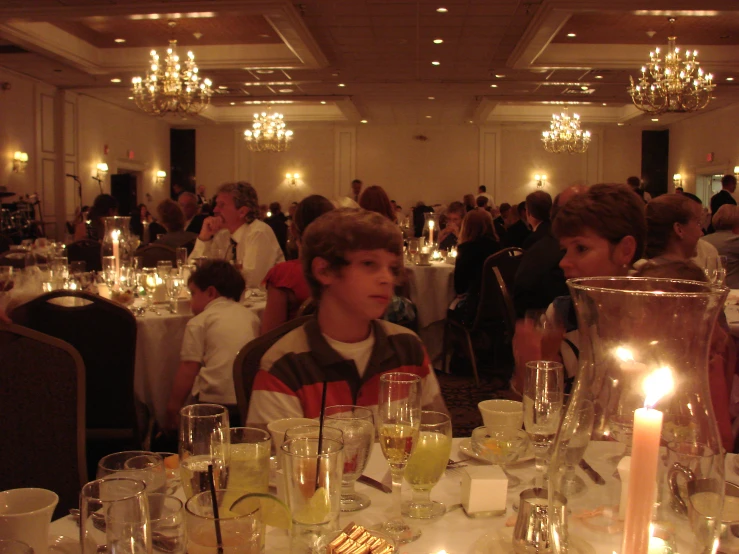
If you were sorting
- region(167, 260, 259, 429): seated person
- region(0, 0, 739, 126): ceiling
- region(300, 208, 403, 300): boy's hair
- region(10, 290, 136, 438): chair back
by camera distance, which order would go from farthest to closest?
region(0, 0, 739, 126): ceiling → region(167, 260, 259, 429): seated person → region(10, 290, 136, 438): chair back → region(300, 208, 403, 300): boy's hair

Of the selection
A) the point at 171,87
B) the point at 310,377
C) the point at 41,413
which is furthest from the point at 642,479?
the point at 171,87

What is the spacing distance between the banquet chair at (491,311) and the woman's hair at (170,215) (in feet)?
9.19

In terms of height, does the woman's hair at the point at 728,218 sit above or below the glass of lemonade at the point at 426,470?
above

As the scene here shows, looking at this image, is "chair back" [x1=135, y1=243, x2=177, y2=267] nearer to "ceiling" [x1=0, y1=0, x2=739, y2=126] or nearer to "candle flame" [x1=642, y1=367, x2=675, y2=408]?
"ceiling" [x1=0, y1=0, x2=739, y2=126]

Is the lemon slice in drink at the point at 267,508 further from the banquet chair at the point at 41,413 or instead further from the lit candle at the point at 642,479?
the banquet chair at the point at 41,413

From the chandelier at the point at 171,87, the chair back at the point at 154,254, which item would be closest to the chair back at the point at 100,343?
the chair back at the point at 154,254

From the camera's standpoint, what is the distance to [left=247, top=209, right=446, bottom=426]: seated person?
5.71 feet

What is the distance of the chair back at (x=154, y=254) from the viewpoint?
5.77m

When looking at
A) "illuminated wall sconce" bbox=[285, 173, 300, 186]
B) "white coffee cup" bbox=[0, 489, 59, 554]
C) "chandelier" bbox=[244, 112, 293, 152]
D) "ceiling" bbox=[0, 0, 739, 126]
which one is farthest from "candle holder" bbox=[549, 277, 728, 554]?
"illuminated wall sconce" bbox=[285, 173, 300, 186]

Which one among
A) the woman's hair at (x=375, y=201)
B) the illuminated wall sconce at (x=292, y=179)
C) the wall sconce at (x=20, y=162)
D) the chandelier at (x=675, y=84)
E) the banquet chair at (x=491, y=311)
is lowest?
the banquet chair at (x=491, y=311)

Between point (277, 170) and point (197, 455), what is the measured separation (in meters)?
19.3

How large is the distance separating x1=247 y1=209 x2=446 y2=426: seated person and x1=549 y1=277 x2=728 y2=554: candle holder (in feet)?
3.44

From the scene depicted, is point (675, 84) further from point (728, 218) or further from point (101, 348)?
point (101, 348)

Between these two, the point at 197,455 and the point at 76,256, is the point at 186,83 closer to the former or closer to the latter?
the point at 76,256
